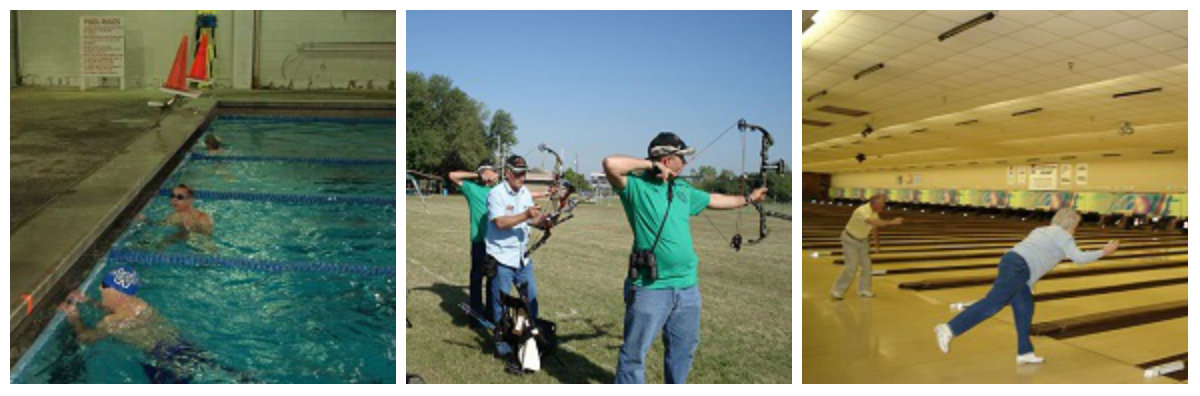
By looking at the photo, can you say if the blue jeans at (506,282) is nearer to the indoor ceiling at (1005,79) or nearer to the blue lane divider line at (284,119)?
the indoor ceiling at (1005,79)

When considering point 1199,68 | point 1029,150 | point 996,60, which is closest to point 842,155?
point 1029,150

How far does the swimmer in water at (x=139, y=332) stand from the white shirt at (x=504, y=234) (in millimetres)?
1212

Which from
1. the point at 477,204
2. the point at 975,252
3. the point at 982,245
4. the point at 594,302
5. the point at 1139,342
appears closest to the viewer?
the point at 477,204

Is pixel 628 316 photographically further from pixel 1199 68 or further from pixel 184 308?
pixel 1199 68

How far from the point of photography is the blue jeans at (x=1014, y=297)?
304cm

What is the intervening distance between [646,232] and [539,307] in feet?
4.25

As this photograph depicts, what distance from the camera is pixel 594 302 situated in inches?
138

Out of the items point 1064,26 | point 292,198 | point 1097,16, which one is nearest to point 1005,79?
point 1064,26

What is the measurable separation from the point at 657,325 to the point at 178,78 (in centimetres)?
766

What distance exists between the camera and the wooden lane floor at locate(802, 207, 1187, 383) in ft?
10.1

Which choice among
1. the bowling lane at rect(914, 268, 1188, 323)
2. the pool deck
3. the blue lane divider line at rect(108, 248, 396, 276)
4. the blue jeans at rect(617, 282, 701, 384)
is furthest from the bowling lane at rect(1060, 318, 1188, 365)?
the pool deck

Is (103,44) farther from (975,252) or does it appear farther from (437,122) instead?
(975,252)

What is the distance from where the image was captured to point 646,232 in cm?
235

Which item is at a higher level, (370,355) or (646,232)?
(646,232)
